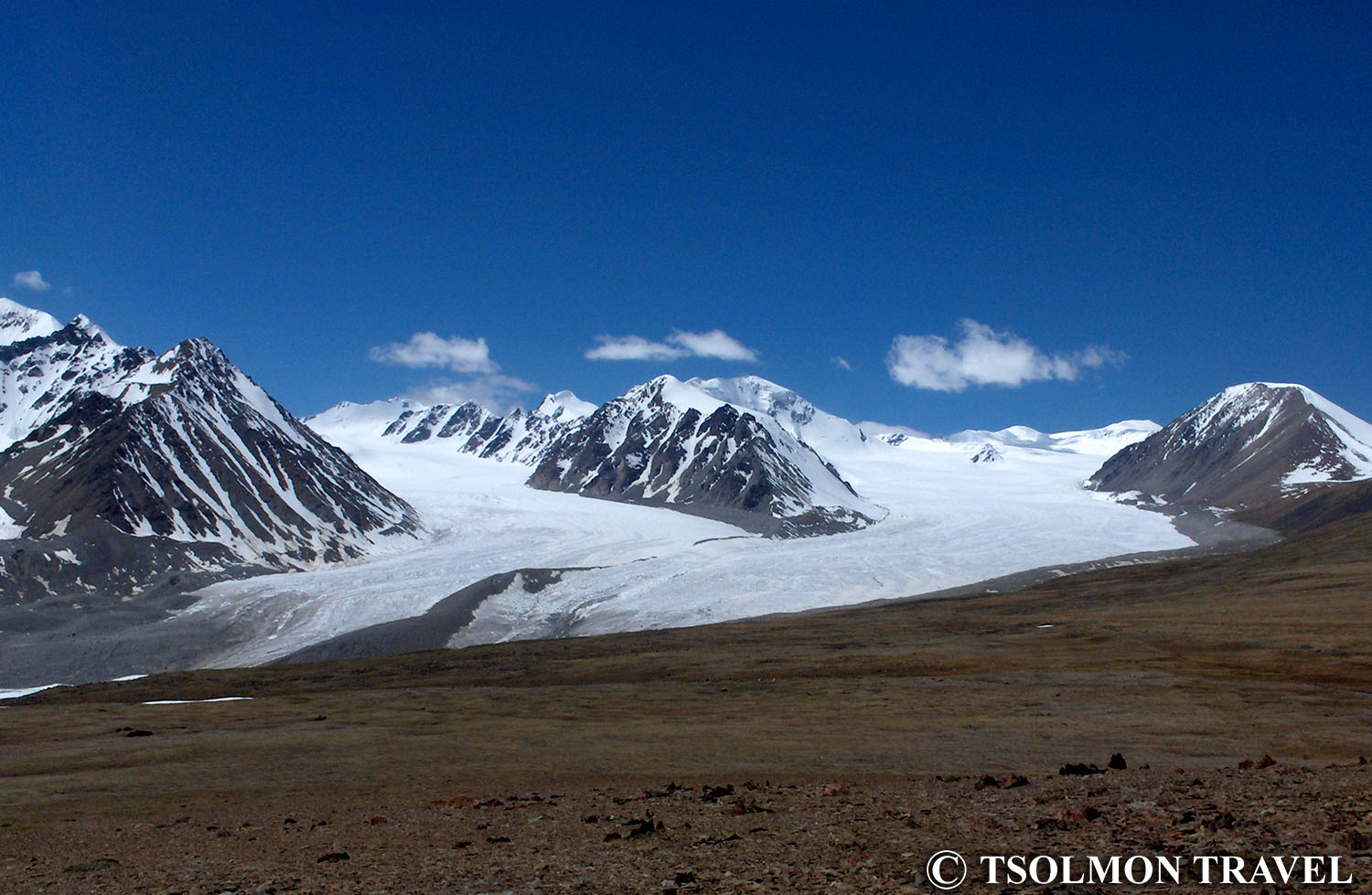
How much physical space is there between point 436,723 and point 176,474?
527ft

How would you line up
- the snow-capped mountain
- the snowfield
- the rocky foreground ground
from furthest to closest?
1. the snow-capped mountain
2. the snowfield
3. the rocky foreground ground

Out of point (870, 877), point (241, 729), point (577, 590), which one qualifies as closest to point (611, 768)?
point (870, 877)

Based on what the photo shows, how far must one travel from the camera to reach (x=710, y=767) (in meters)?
26.3

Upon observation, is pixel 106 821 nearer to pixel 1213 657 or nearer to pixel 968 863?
pixel 968 863

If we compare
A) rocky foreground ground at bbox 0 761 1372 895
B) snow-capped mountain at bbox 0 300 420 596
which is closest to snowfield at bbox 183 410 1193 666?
snow-capped mountain at bbox 0 300 420 596

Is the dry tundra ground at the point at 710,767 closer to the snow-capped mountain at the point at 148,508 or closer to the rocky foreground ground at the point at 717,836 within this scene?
the rocky foreground ground at the point at 717,836

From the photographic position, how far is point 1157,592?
92.2 metres

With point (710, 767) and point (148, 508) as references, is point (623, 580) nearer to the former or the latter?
point (148, 508)

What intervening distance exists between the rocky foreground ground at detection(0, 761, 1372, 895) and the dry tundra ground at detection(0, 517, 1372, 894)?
0.28 ft

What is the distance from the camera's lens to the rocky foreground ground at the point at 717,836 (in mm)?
13523

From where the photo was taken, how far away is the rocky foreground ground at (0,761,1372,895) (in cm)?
1352

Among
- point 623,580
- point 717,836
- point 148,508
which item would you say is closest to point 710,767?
point 717,836

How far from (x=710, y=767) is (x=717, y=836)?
1038 centimetres

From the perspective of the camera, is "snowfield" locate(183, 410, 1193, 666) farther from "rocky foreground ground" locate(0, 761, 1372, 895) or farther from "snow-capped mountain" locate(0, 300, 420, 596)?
"rocky foreground ground" locate(0, 761, 1372, 895)
